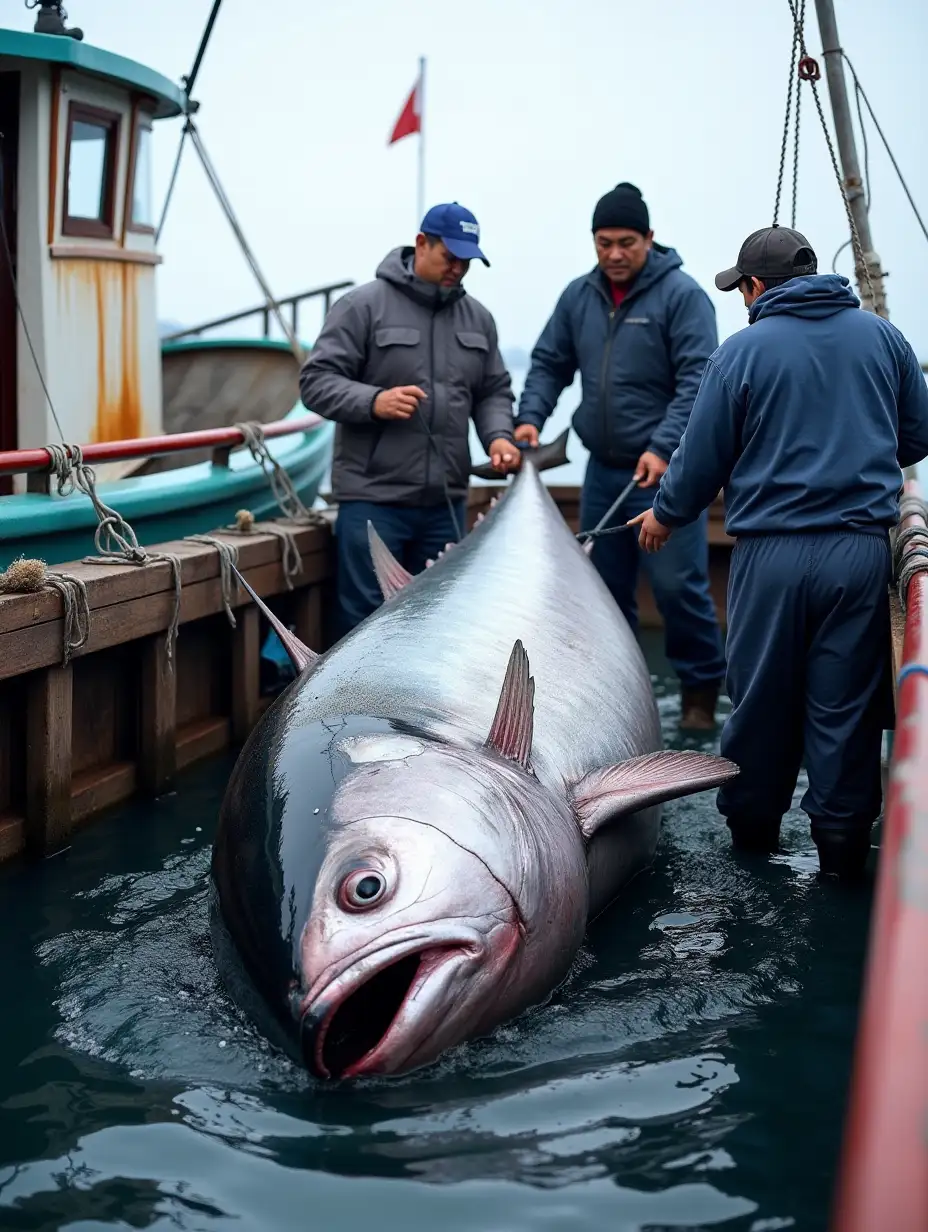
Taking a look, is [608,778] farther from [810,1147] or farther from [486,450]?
[486,450]

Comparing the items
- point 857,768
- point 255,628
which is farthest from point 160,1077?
point 255,628

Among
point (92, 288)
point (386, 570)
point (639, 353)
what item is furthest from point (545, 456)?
point (92, 288)

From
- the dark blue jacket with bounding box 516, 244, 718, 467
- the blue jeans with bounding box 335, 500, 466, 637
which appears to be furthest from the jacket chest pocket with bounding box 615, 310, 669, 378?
the blue jeans with bounding box 335, 500, 466, 637

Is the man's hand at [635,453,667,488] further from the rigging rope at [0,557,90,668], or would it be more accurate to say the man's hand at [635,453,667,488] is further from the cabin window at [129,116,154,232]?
the cabin window at [129,116,154,232]

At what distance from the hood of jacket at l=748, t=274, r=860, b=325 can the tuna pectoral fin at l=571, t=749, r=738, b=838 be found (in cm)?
138

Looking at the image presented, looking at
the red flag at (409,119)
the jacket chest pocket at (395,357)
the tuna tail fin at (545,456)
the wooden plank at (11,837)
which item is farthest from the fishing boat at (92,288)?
the red flag at (409,119)

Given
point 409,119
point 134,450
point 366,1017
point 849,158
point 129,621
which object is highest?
point 409,119

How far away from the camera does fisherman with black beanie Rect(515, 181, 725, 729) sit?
6.45 meters

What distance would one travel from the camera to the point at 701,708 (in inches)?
267

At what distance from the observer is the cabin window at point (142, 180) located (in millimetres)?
8039

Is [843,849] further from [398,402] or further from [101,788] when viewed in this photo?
[398,402]

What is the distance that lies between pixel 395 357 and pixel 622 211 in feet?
4.09

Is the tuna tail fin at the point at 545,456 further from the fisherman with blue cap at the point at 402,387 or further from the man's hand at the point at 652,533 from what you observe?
the man's hand at the point at 652,533

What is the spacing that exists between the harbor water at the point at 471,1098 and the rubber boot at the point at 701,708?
8.49 feet
